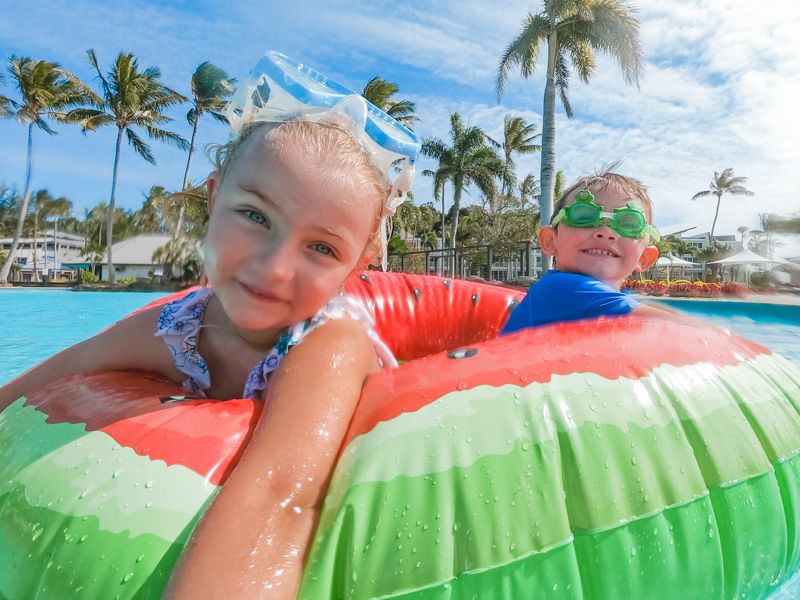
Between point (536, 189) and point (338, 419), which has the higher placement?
point (536, 189)

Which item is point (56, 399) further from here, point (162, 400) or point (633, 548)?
point (633, 548)

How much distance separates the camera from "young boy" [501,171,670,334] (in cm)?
200

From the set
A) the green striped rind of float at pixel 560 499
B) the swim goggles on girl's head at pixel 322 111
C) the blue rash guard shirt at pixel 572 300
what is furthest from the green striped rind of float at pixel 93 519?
the blue rash guard shirt at pixel 572 300

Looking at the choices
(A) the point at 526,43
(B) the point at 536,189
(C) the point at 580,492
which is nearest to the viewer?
(C) the point at 580,492

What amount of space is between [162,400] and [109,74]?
95.6 ft

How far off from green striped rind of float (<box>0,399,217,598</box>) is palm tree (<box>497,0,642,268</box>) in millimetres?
13922

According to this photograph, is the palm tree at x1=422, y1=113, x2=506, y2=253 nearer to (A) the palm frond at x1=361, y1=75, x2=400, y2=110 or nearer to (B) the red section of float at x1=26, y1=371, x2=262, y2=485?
(A) the palm frond at x1=361, y1=75, x2=400, y2=110

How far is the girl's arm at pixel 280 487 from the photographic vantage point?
0.76m

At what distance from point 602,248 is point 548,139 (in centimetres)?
1397

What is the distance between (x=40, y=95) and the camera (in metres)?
25.0

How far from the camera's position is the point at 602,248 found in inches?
84.5

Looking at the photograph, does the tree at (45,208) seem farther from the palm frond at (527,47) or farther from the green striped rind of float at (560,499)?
the green striped rind of float at (560,499)

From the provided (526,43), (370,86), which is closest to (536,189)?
(370,86)

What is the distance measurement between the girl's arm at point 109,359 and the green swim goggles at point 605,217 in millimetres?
1530
